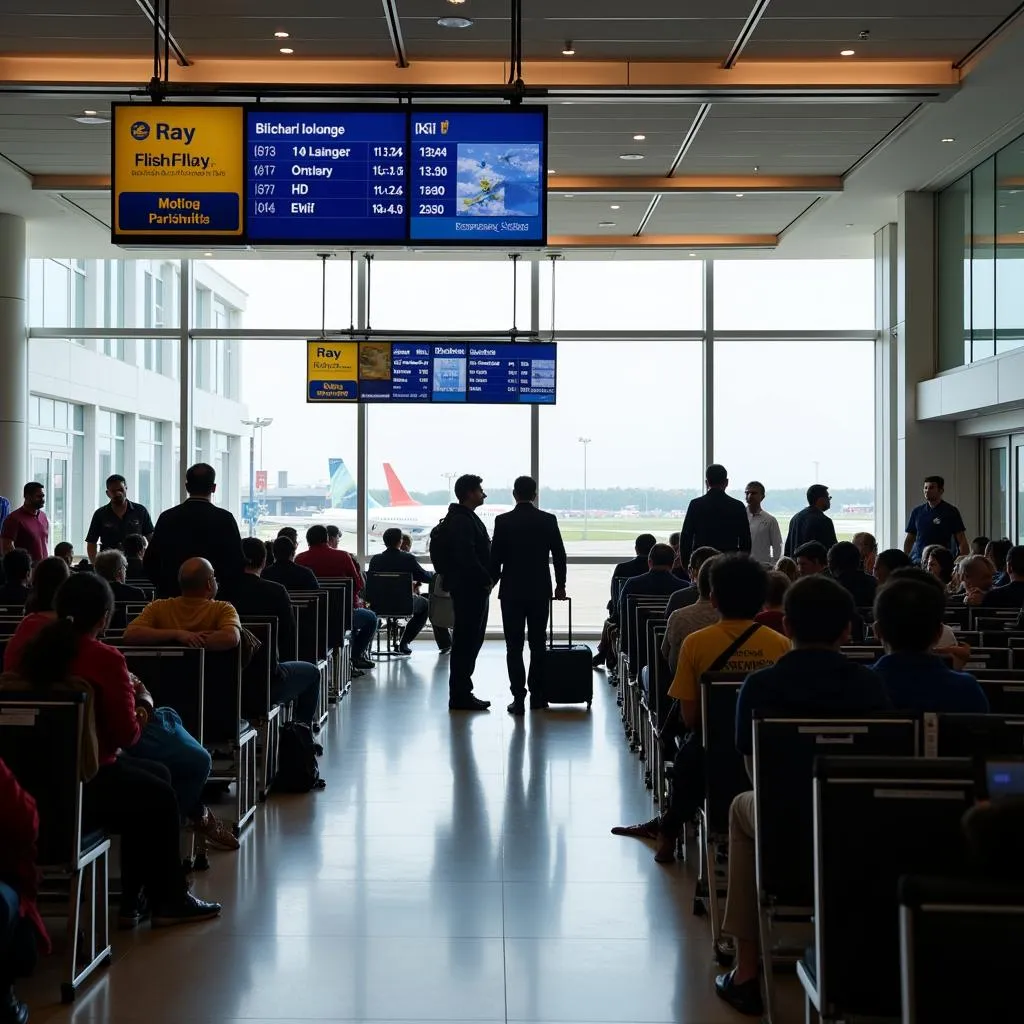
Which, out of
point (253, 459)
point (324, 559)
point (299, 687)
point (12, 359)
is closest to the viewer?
point (299, 687)

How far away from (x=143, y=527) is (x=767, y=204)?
22.0 ft

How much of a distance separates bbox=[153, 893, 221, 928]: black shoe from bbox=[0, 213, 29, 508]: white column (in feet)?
30.6

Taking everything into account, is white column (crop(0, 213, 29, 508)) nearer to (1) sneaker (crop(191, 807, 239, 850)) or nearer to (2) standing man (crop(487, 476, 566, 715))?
(2) standing man (crop(487, 476, 566, 715))

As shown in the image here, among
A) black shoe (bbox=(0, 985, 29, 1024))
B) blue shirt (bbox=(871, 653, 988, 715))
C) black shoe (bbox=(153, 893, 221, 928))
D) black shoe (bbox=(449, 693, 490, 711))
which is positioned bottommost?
black shoe (bbox=(449, 693, 490, 711))

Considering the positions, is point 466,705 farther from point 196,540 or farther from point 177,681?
point 177,681

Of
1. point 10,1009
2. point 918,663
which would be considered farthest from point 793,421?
point 10,1009

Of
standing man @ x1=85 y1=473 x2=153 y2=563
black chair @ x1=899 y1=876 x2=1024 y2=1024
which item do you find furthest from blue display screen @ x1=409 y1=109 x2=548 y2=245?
standing man @ x1=85 y1=473 x2=153 y2=563

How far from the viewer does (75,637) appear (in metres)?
3.45

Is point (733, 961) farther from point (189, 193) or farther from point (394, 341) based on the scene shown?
point (394, 341)

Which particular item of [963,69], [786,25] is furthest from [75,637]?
[963,69]

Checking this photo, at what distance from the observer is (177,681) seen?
4719 millimetres

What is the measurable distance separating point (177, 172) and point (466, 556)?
3.89 m

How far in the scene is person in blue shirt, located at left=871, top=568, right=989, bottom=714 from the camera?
123 inches

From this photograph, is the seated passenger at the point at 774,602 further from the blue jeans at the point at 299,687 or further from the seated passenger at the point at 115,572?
the seated passenger at the point at 115,572
